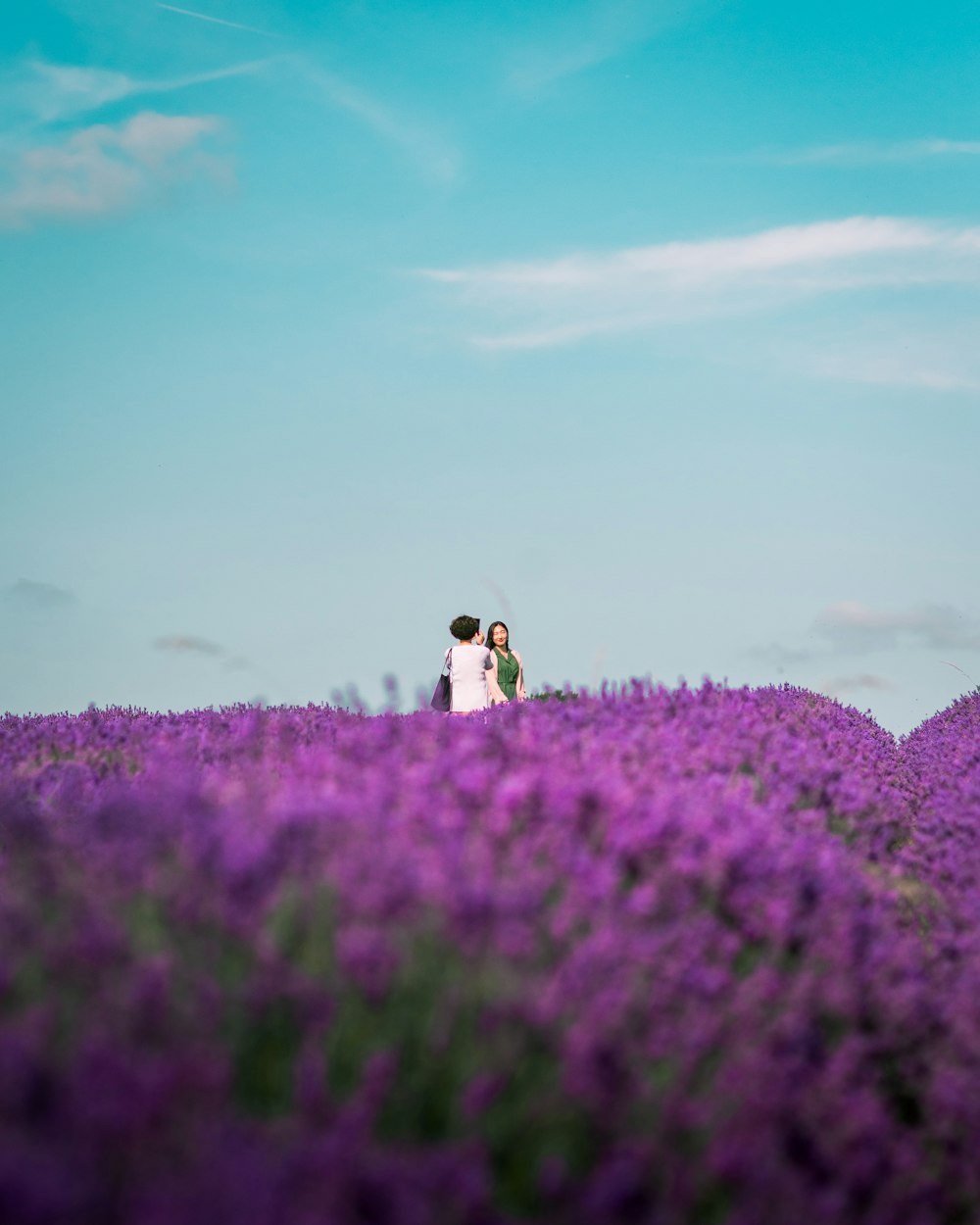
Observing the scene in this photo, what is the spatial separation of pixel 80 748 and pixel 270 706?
18.3 ft

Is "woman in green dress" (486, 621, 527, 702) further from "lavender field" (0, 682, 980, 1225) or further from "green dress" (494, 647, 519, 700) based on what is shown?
"lavender field" (0, 682, 980, 1225)

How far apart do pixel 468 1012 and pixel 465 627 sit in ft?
39.6

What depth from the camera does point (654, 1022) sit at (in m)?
3.71

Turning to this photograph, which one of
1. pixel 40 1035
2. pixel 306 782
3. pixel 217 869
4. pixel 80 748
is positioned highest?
pixel 80 748

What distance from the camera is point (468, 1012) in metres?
3.42

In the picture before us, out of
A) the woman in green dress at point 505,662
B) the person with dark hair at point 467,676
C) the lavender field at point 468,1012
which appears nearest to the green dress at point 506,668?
the woman in green dress at point 505,662

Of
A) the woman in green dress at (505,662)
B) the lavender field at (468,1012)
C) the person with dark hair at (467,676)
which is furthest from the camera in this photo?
the woman in green dress at (505,662)

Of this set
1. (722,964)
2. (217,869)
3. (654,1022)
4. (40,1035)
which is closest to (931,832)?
(722,964)

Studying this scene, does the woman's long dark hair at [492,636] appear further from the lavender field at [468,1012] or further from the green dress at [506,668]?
the lavender field at [468,1012]

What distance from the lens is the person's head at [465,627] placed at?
50.7 ft

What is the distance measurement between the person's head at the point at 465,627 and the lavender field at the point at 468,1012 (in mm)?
9529

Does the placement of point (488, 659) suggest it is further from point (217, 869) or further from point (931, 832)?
point (217, 869)

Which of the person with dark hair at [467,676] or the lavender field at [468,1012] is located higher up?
the person with dark hair at [467,676]

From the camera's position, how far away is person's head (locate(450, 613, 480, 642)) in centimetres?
1545
